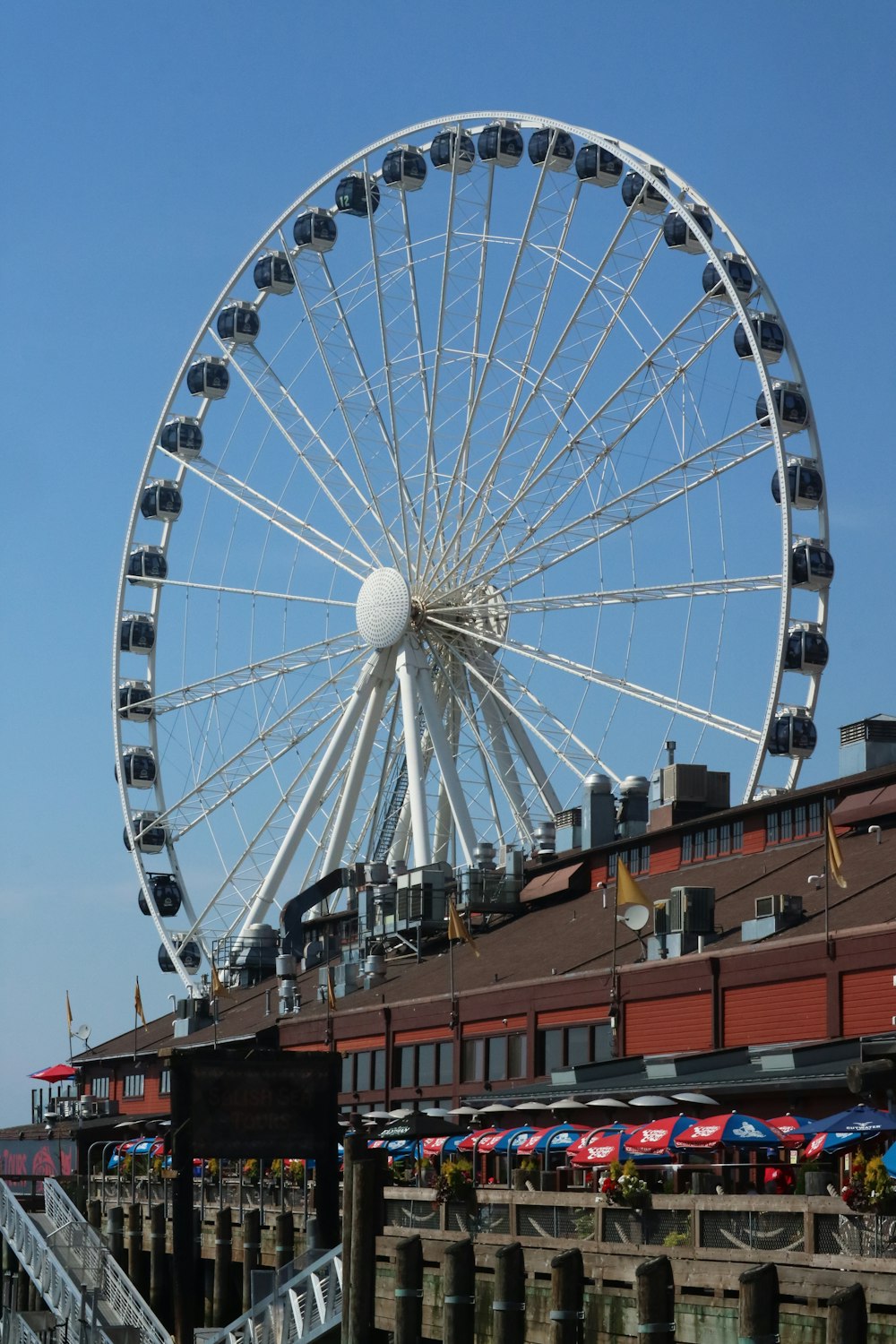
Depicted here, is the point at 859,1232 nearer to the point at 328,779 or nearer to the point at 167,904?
the point at 328,779

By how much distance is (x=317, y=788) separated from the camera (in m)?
69.8

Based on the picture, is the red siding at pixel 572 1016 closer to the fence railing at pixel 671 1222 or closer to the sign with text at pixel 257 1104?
the sign with text at pixel 257 1104

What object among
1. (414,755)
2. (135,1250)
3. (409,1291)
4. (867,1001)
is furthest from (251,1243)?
(414,755)

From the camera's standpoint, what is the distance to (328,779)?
69875 millimetres

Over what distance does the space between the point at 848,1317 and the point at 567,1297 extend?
5.67 meters

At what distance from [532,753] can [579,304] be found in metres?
13.7

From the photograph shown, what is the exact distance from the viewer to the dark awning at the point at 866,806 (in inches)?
1944

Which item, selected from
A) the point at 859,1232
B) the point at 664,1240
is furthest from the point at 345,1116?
the point at 859,1232

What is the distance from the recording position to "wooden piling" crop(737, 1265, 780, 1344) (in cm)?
2108

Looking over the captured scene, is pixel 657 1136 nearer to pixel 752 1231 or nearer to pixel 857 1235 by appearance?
pixel 752 1231

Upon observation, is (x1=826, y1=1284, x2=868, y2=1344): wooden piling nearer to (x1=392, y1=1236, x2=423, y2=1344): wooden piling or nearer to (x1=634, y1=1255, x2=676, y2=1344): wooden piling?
(x1=634, y1=1255, x2=676, y2=1344): wooden piling

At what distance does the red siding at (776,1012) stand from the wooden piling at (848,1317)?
19.4 m

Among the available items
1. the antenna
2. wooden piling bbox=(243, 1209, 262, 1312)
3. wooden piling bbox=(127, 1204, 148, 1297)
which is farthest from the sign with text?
the antenna

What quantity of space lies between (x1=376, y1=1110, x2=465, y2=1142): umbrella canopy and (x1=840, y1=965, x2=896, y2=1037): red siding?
8092mm
